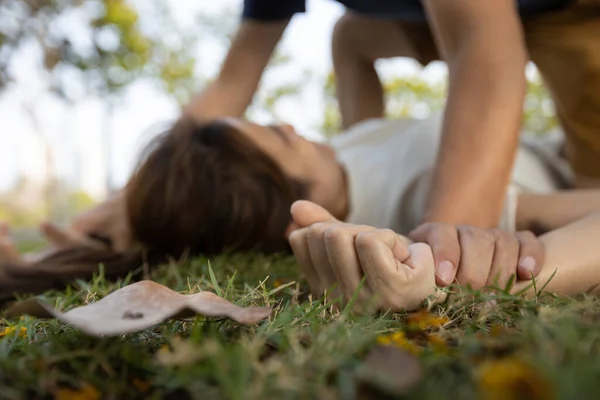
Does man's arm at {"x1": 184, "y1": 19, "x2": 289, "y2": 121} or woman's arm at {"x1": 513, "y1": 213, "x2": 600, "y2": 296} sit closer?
woman's arm at {"x1": 513, "y1": 213, "x2": 600, "y2": 296}

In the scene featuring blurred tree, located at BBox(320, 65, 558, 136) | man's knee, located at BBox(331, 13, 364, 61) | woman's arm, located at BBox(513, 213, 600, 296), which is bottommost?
blurred tree, located at BBox(320, 65, 558, 136)

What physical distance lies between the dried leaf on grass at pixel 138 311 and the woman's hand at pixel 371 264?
0.54 feet

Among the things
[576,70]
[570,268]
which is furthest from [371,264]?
[576,70]

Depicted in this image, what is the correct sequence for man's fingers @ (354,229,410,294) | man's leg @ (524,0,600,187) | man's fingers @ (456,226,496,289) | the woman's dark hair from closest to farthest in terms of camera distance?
1. man's fingers @ (354,229,410,294)
2. man's fingers @ (456,226,496,289)
3. the woman's dark hair
4. man's leg @ (524,0,600,187)

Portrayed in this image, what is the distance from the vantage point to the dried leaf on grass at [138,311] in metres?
0.55

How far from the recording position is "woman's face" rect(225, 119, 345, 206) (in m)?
1.75

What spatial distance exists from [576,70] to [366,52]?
0.91 m

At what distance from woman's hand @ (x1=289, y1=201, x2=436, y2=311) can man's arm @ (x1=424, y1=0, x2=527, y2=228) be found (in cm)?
29

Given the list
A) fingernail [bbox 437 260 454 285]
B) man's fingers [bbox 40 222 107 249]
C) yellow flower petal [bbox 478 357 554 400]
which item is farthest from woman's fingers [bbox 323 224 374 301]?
man's fingers [bbox 40 222 107 249]

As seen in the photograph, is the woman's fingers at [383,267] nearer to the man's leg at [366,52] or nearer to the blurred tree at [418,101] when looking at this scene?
the man's leg at [366,52]

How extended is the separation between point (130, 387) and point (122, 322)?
72 millimetres

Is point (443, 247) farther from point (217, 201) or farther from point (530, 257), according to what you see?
point (217, 201)

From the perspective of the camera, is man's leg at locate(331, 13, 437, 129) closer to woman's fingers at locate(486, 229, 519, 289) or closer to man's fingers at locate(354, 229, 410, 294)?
woman's fingers at locate(486, 229, 519, 289)

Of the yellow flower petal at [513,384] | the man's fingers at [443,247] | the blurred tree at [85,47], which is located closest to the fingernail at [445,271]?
the man's fingers at [443,247]
